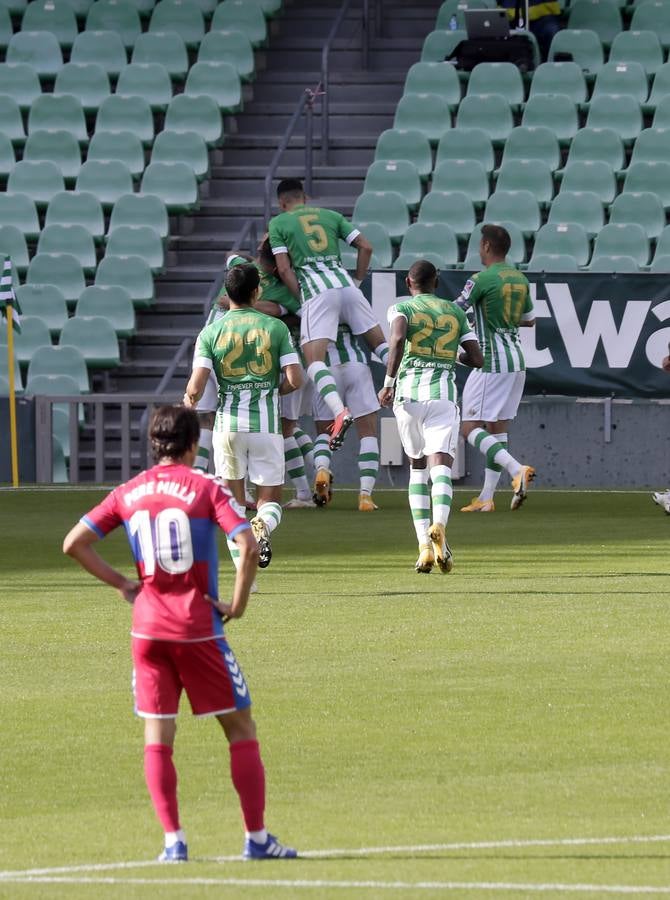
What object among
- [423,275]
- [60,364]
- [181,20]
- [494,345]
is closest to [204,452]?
[423,275]

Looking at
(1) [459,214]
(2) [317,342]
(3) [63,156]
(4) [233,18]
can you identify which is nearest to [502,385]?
(2) [317,342]

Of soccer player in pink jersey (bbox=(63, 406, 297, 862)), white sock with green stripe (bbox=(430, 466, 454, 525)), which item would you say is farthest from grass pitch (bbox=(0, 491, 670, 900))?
white sock with green stripe (bbox=(430, 466, 454, 525))

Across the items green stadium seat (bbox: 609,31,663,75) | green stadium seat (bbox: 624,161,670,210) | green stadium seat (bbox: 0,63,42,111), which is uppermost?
green stadium seat (bbox: 609,31,663,75)

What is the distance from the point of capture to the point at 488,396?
17047 millimetres

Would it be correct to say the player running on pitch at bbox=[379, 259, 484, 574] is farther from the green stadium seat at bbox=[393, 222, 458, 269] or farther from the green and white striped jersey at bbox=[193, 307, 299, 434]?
the green stadium seat at bbox=[393, 222, 458, 269]

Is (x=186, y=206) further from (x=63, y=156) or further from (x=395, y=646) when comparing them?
(x=395, y=646)

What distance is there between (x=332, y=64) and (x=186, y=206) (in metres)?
3.98

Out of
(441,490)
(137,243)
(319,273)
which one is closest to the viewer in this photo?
(441,490)

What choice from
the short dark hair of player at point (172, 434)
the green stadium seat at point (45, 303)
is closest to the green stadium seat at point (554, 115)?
the green stadium seat at point (45, 303)

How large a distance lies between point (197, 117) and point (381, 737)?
18.4 metres

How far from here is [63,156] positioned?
80.9 ft

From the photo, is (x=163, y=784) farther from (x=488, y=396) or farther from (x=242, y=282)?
(x=488, y=396)

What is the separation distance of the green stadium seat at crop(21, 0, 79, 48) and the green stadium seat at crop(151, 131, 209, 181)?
336 centimetres

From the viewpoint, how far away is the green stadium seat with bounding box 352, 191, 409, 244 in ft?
74.8
